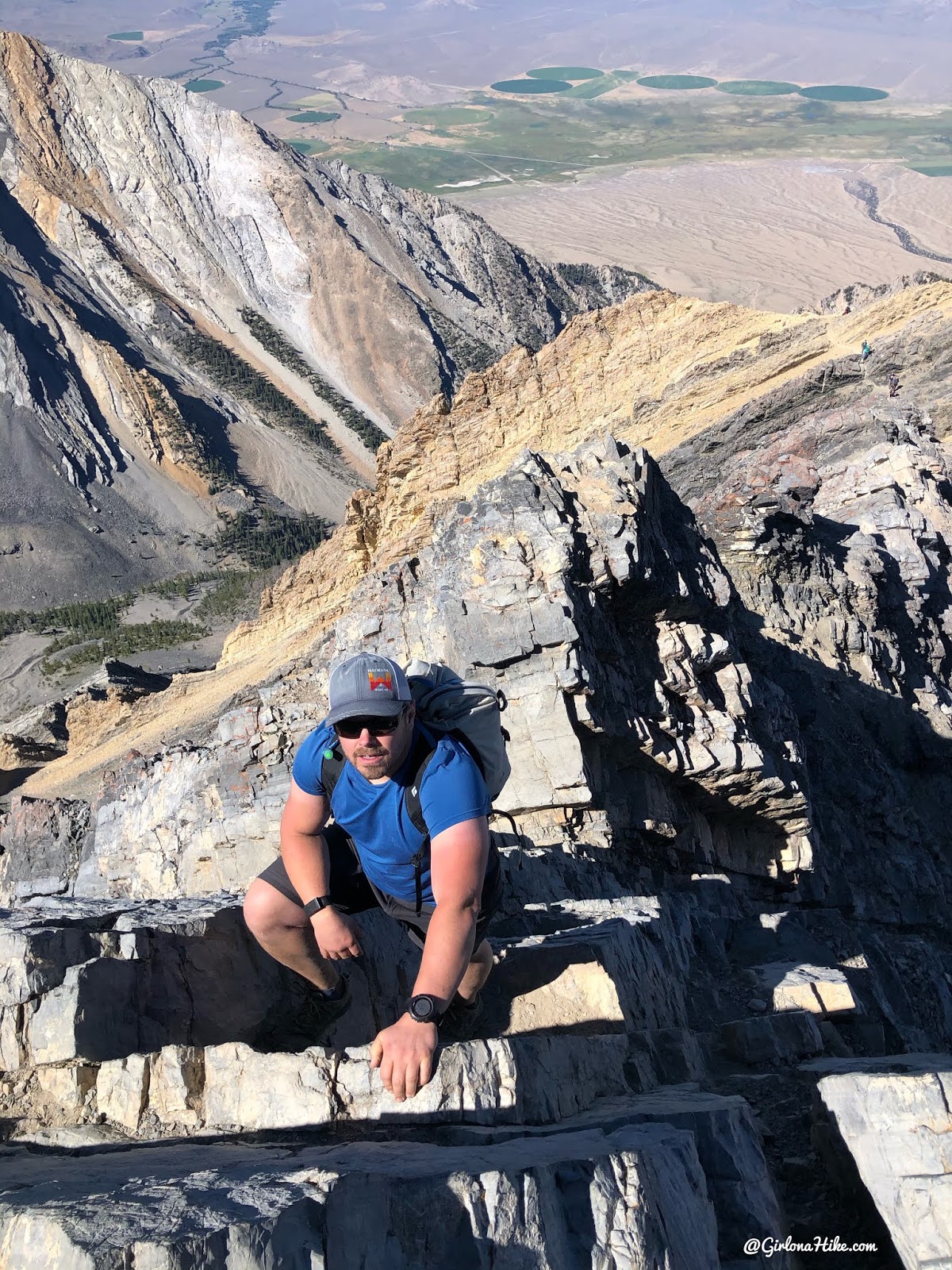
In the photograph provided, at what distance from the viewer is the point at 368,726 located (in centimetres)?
340

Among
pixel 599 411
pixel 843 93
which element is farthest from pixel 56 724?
pixel 843 93

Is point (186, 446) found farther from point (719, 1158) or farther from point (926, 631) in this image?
point (719, 1158)

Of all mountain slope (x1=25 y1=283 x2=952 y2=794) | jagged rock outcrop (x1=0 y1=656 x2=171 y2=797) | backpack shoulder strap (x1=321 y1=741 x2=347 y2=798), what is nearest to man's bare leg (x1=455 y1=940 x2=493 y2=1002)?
backpack shoulder strap (x1=321 y1=741 x2=347 y2=798)

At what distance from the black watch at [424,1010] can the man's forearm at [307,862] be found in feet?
2.49

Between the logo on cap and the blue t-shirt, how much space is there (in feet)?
0.87

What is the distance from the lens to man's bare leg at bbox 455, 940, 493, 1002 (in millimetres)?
4020

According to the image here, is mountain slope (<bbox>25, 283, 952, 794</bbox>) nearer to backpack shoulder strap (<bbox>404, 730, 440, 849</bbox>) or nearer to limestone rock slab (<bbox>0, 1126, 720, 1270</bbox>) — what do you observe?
backpack shoulder strap (<bbox>404, 730, 440, 849</bbox>)

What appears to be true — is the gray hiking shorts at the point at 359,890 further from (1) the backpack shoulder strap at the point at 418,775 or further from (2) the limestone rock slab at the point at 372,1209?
(2) the limestone rock slab at the point at 372,1209

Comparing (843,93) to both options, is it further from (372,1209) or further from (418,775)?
(372,1209)

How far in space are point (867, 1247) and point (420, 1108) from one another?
146 cm

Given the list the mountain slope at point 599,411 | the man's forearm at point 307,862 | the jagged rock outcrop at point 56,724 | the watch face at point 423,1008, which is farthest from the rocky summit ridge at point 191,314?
the watch face at point 423,1008

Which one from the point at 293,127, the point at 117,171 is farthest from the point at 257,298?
the point at 293,127

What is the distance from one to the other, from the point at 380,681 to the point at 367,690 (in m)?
0.05

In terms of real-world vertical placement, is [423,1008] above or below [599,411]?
below
